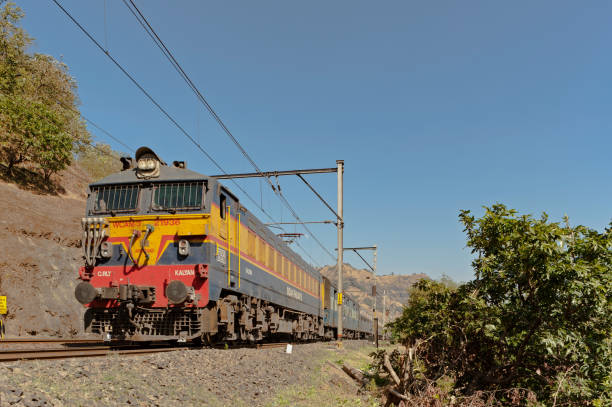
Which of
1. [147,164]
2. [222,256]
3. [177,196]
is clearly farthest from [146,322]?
[147,164]

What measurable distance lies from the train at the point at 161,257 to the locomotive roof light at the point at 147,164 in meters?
0.03

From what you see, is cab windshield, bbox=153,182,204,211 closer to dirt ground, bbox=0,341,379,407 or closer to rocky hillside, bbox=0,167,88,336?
dirt ground, bbox=0,341,379,407

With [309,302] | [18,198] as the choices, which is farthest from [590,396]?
[18,198]

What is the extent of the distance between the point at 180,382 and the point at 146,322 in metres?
4.08

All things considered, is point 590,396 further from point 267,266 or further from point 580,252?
point 267,266

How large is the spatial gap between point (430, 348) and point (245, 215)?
7144 millimetres

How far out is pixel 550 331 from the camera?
8.75 meters

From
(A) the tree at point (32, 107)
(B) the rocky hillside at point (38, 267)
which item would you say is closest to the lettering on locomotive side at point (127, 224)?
(B) the rocky hillside at point (38, 267)

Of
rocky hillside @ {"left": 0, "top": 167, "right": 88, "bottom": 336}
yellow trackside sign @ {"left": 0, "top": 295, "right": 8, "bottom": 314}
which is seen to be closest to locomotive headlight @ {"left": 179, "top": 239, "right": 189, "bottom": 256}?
yellow trackside sign @ {"left": 0, "top": 295, "right": 8, "bottom": 314}

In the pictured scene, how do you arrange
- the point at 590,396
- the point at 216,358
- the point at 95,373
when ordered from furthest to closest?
the point at 216,358 < the point at 590,396 < the point at 95,373

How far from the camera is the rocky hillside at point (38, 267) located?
18.4 metres

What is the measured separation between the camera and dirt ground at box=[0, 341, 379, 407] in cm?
543

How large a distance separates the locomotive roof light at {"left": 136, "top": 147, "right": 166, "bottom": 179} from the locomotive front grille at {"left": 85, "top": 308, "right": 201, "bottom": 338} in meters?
3.66

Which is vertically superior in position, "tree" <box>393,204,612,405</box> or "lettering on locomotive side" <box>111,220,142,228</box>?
"lettering on locomotive side" <box>111,220,142,228</box>
